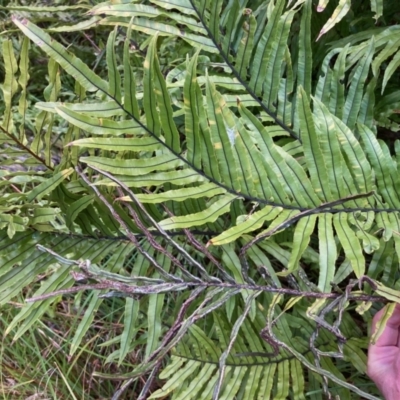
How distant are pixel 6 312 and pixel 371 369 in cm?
124

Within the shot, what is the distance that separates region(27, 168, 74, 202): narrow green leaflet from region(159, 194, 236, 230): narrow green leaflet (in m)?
0.22

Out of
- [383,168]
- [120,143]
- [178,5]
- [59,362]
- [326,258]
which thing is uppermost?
[178,5]

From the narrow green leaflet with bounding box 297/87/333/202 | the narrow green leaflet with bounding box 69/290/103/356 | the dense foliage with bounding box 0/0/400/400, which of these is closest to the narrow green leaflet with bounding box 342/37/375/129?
the dense foliage with bounding box 0/0/400/400

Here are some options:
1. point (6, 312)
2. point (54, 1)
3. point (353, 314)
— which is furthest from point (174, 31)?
point (6, 312)

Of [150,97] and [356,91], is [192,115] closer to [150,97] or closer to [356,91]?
[150,97]

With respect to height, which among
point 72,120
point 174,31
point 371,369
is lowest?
point 371,369

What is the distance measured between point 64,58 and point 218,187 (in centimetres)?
31

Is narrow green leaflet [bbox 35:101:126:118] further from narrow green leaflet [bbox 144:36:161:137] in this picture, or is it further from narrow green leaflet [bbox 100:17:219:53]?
narrow green leaflet [bbox 100:17:219:53]

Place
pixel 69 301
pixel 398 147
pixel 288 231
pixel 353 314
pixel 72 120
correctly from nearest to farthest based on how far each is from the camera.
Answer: pixel 72 120 → pixel 398 147 → pixel 288 231 → pixel 353 314 → pixel 69 301

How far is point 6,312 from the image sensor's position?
1613 millimetres

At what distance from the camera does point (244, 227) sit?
2.27 ft

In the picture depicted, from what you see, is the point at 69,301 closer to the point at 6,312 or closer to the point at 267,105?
the point at 6,312

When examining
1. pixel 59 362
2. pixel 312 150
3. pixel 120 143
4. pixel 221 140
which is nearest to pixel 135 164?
pixel 120 143

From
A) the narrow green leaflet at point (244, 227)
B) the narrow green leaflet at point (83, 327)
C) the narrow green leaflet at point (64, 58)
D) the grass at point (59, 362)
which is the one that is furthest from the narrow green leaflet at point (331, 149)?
the grass at point (59, 362)
